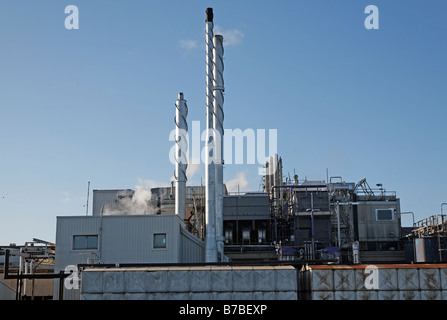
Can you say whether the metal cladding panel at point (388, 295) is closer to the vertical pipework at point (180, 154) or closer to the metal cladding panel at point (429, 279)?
the metal cladding panel at point (429, 279)

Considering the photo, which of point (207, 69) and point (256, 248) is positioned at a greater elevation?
point (207, 69)

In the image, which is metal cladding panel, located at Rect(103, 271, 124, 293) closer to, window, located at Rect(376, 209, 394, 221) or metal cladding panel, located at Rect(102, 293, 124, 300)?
metal cladding panel, located at Rect(102, 293, 124, 300)

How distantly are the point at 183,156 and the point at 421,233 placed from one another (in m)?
24.0

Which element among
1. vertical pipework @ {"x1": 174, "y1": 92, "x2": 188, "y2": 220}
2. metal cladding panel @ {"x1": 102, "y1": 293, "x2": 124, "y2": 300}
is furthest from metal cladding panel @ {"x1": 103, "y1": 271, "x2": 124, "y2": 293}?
vertical pipework @ {"x1": 174, "y1": 92, "x2": 188, "y2": 220}

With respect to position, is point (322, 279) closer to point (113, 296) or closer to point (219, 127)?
point (113, 296)

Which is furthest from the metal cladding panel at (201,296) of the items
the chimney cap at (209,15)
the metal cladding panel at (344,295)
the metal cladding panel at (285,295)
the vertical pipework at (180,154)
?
the chimney cap at (209,15)

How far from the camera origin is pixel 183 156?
5131 centimetres

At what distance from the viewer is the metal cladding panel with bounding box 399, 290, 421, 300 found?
26.6m

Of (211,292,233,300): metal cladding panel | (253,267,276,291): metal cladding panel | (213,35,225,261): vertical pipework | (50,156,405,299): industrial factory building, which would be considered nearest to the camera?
(211,292,233,300): metal cladding panel

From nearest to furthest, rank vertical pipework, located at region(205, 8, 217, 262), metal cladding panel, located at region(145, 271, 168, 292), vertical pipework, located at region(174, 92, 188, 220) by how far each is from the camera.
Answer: metal cladding panel, located at region(145, 271, 168, 292)
vertical pipework, located at region(205, 8, 217, 262)
vertical pipework, located at region(174, 92, 188, 220)

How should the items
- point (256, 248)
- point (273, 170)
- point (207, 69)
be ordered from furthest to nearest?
point (273, 170) < point (256, 248) < point (207, 69)
